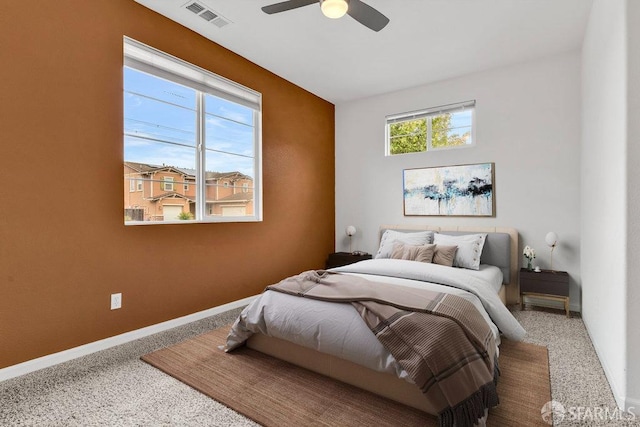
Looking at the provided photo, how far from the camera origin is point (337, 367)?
2.14 m

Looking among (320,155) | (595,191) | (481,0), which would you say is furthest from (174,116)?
(595,191)

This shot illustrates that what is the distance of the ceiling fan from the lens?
218 cm

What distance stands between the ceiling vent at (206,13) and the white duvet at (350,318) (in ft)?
8.24

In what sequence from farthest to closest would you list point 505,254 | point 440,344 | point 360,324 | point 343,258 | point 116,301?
point 343,258 < point 505,254 < point 116,301 < point 360,324 < point 440,344

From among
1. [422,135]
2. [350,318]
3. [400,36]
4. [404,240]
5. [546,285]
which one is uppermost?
[400,36]

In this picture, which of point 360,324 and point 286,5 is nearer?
point 360,324

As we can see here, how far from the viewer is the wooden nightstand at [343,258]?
4.72 metres

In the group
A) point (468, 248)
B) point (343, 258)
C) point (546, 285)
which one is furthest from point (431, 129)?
point (546, 285)

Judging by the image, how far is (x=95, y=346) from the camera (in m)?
2.59
